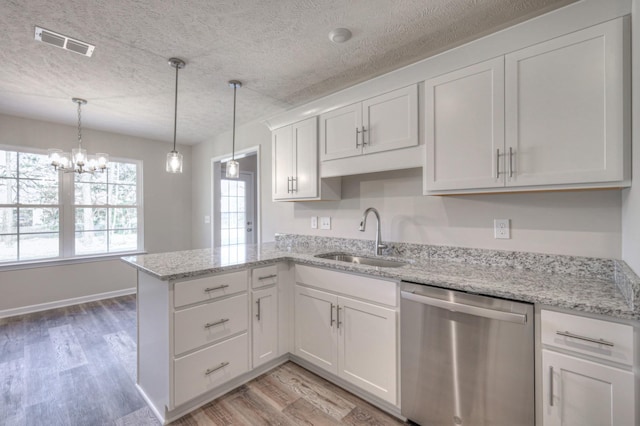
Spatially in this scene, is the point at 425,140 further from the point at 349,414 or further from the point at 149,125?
the point at 149,125

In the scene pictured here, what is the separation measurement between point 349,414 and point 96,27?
292 cm

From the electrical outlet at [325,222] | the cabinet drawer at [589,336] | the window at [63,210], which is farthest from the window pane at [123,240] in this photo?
the cabinet drawer at [589,336]

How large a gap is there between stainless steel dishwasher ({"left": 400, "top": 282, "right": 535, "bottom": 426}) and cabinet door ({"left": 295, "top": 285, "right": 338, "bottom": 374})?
1.81 ft

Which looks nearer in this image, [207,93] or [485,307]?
[485,307]

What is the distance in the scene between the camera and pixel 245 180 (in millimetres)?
5680

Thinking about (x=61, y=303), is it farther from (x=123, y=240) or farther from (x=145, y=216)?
(x=145, y=216)

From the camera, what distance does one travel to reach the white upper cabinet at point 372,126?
2014mm

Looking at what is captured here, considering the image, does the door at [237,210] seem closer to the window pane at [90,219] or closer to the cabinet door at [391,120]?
the window pane at [90,219]

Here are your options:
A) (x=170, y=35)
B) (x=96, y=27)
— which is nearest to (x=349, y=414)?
(x=170, y=35)

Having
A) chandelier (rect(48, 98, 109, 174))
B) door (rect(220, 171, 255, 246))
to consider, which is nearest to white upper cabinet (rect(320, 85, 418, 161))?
chandelier (rect(48, 98, 109, 174))

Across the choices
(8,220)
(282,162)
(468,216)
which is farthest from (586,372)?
(8,220)

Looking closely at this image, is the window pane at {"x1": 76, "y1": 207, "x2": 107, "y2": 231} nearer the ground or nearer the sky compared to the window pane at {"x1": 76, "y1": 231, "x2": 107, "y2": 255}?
nearer the sky

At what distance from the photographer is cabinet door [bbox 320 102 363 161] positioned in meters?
2.29

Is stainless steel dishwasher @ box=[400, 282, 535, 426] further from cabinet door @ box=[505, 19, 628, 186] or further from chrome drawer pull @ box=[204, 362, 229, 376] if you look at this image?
chrome drawer pull @ box=[204, 362, 229, 376]
